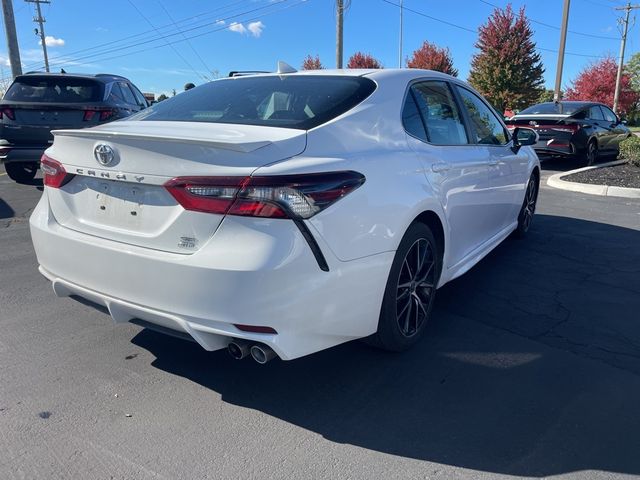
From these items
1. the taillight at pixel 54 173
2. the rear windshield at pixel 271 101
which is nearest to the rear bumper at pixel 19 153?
the rear windshield at pixel 271 101

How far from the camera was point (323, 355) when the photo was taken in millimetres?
3244

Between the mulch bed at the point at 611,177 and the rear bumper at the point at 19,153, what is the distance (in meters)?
9.33

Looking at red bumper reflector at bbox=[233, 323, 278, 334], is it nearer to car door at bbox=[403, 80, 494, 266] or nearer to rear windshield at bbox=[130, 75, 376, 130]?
rear windshield at bbox=[130, 75, 376, 130]

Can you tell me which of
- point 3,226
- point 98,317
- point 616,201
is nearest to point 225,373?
point 98,317

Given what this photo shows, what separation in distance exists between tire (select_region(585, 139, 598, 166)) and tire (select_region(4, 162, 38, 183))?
1142cm

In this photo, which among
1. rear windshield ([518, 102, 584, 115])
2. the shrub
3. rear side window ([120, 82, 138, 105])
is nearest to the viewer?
rear side window ([120, 82, 138, 105])

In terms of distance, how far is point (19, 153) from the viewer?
7848mm

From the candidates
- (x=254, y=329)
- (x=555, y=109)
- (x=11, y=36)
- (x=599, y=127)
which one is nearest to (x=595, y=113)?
A: (x=599, y=127)

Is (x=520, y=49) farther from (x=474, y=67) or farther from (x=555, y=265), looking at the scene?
(x=555, y=265)

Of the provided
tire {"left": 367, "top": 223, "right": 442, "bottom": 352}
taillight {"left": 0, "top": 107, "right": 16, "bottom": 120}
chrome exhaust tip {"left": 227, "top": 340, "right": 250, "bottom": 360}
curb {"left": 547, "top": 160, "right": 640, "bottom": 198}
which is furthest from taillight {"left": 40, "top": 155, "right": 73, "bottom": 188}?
curb {"left": 547, "top": 160, "right": 640, "bottom": 198}

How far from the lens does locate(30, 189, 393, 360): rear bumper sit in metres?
2.25

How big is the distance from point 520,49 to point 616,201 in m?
28.3

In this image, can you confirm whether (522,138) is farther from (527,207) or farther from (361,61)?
(361,61)

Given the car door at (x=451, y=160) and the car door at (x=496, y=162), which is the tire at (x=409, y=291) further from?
the car door at (x=496, y=162)
